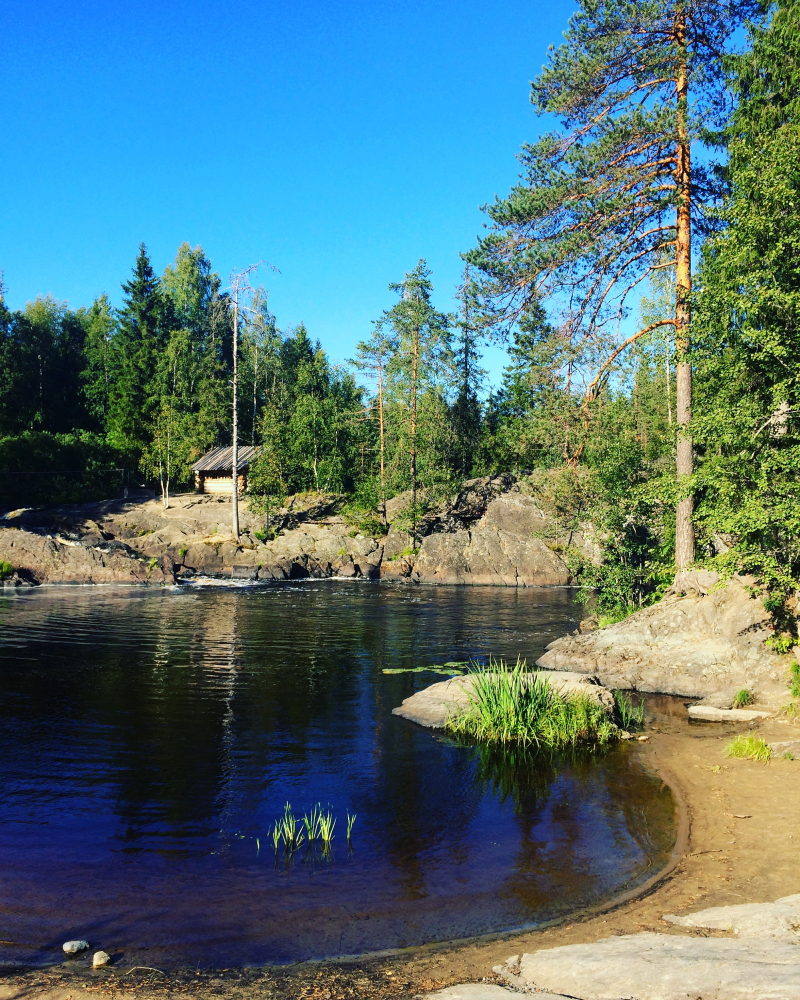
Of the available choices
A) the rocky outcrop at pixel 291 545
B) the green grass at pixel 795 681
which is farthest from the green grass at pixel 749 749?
the rocky outcrop at pixel 291 545

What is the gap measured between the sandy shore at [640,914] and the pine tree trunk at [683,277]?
8898 millimetres

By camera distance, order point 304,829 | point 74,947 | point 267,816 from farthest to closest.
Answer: point 267,816
point 304,829
point 74,947

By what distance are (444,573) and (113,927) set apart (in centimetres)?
3997

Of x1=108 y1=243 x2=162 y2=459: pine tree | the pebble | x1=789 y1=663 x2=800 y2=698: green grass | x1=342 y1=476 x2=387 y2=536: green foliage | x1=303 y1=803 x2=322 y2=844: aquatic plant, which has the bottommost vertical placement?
x1=303 y1=803 x2=322 y2=844: aquatic plant

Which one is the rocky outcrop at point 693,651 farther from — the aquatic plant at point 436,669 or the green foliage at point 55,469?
the green foliage at point 55,469

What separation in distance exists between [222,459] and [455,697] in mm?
49696

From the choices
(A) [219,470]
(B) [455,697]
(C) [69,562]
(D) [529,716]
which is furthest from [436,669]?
(A) [219,470]

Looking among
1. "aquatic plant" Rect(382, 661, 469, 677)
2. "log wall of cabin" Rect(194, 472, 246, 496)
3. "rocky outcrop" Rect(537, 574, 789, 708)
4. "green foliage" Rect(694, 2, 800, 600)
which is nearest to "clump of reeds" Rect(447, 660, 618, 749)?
"rocky outcrop" Rect(537, 574, 789, 708)

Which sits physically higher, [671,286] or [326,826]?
[671,286]

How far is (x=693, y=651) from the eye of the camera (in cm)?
1744

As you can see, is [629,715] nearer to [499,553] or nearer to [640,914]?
[640,914]

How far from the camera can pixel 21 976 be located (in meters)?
6.29

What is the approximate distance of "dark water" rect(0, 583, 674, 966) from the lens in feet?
Answer: 24.6

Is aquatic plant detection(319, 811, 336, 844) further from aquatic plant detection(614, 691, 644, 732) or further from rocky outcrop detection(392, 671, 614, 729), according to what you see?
aquatic plant detection(614, 691, 644, 732)
